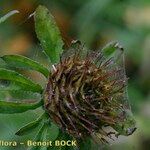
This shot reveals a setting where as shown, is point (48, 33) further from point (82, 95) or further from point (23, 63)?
point (82, 95)

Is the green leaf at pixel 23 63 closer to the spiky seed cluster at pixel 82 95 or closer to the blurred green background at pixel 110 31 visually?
the spiky seed cluster at pixel 82 95

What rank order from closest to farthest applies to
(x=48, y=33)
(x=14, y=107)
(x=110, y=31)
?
(x=14, y=107) → (x=48, y=33) → (x=110, y=31)

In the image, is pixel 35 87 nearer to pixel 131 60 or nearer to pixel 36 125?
pixel 36 125

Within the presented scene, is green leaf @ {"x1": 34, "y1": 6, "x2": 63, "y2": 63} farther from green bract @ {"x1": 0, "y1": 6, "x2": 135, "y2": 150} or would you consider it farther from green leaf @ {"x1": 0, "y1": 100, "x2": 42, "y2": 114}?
green leaf @ {"x1": 0, "y1": 100, "x2": 42, "y2": 114}

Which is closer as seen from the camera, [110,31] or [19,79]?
[19,79]

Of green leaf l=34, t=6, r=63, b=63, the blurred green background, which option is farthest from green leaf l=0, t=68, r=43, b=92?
the blurred green background

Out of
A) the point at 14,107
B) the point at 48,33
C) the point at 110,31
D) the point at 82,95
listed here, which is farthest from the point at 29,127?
the point at 110,31

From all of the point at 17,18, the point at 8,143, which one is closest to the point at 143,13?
the point at 17,18
